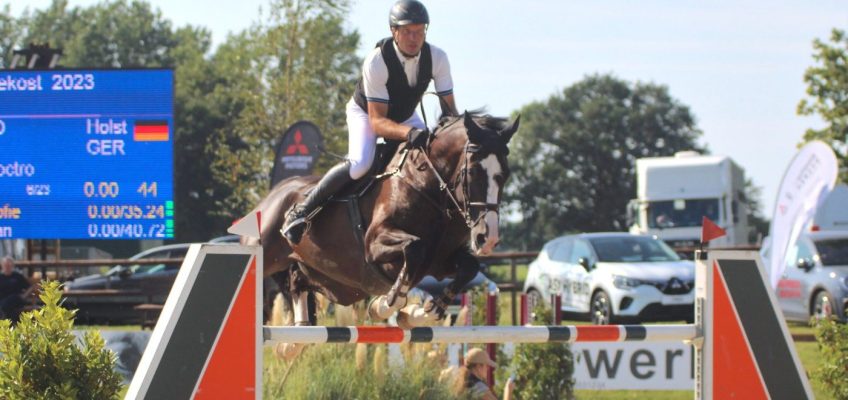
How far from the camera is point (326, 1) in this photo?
68.0ft

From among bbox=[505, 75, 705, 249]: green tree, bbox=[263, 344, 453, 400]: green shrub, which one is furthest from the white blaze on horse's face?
bbox=[505, 75, 705, 249]: green tree

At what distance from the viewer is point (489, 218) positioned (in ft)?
19.4

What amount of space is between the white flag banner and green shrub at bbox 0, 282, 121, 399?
32.3ft

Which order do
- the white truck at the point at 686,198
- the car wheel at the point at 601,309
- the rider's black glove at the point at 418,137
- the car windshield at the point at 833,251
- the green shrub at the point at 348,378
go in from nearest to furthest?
the rider's black glove at the point at 418,137 < the green shrub at the point at 348,378 < the car wheel at the point at 601,309 < the car windshield at the point at 833,251 < the white truck at the point at 686,198

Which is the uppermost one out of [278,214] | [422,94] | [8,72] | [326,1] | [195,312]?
[326,1]

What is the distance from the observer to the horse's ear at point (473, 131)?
6.16m

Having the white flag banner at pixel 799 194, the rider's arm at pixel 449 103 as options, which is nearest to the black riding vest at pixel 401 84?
the rider's arm at pixel 449 103

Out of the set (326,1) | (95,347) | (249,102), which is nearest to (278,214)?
(95,347)

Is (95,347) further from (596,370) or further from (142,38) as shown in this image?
(142,38)

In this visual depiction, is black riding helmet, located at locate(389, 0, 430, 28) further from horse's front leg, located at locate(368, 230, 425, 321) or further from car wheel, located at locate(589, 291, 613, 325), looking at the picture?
car wheel, located at locate(589, 291, 613, 325)

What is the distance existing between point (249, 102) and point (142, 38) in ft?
123

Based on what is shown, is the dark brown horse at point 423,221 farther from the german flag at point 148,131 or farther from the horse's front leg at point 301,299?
the german flag at point 148,131

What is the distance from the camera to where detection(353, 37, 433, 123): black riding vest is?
675 centimetres

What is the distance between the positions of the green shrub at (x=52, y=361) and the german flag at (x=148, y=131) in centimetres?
677
